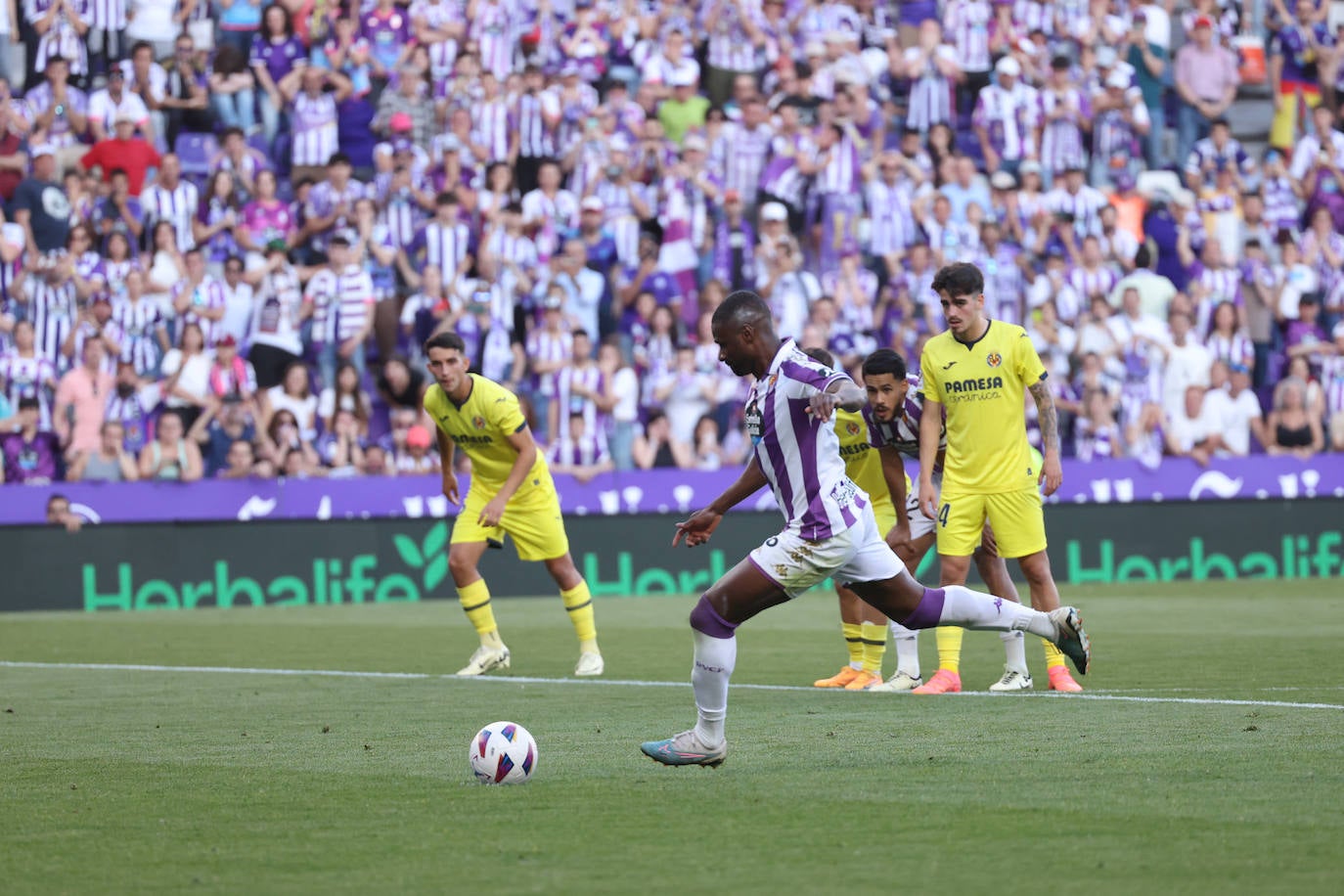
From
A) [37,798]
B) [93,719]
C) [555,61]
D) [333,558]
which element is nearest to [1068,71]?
[555,61]

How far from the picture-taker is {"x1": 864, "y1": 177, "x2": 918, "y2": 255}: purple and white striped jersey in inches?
930

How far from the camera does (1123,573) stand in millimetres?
22359

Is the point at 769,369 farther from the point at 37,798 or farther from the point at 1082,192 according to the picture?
the point at 1082,192

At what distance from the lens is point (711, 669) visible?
7.97 m

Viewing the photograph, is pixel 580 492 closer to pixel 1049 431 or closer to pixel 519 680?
pixel 519 680

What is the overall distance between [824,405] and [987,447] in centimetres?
386

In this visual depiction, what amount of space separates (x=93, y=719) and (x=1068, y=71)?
18.1 meters

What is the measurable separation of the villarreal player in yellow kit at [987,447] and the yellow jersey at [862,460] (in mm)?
588

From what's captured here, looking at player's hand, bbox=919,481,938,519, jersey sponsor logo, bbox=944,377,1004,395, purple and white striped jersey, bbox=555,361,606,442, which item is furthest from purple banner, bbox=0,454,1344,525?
jersey sponsor logo, bbox=944,377,1004,395

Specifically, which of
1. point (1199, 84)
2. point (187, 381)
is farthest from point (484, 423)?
point (1199, 84)

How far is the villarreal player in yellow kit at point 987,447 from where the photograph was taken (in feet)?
36.5

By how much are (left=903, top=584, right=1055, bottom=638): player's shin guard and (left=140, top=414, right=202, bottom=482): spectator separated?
522 inches

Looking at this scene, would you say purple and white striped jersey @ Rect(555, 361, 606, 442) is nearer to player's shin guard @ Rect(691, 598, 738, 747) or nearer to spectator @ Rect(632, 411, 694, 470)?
spectator @ Rect(632, 411, 694, 470)

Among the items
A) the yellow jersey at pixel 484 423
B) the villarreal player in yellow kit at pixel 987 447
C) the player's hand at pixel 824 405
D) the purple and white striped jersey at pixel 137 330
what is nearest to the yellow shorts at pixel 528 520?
the yellow jersey at pixel 484 423
